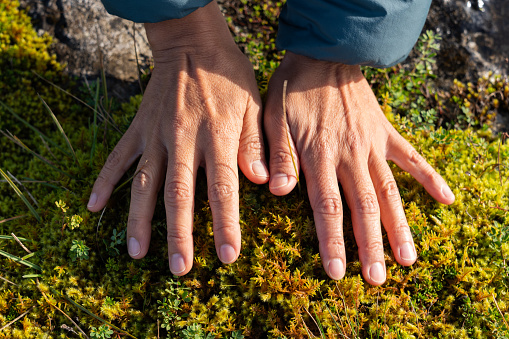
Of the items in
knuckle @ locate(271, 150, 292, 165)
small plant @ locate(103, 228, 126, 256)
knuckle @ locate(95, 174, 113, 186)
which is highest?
knuckle @ locate(271, 150, 292, 165)

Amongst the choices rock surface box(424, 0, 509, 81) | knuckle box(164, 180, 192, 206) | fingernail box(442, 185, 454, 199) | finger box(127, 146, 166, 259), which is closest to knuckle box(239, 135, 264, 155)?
knuckle box(164, 180, 192, 206)

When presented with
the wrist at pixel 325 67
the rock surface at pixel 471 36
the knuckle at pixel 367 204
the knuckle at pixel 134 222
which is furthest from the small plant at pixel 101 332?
the rock surface at pixel 471 36

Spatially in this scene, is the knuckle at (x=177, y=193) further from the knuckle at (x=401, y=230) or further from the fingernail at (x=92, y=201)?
the knuckle at (x=401, y=230)

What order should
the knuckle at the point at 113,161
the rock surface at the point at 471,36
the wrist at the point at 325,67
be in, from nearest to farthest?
the knuckle at the point at 113,161
the wrist at the point at 325,67
the rock surface at the point at 471,36

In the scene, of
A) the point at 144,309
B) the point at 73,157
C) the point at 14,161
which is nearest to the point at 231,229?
the point at 144,309

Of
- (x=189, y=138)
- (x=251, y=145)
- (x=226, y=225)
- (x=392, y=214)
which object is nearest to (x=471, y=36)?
(x=392, y=214)

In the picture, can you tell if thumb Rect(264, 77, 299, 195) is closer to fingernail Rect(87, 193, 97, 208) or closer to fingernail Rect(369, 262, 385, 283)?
fingernail Rect(369, 262, 385, 283)

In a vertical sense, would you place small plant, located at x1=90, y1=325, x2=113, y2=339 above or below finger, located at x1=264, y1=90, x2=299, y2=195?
below

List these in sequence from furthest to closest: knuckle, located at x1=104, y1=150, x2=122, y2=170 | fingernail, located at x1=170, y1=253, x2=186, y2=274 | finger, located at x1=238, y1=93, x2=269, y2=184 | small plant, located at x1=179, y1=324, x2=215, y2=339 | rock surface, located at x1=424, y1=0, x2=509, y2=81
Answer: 1. rock surface, located at x1=424, y1=0, x2=509, y2=81
2. knuckle, located at x1=104, y1=150, x2=122, y2=170
3. finger, located at x1=238, y1=93, x2=269, y2=184
4. fingernail, located at x1=170, y1=253, x2=186, y2=274
5. small plant, located at x1=179, y1=324, x2=215, y2=339
